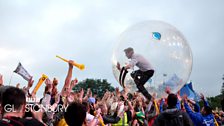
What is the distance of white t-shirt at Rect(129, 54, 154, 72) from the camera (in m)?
6.52

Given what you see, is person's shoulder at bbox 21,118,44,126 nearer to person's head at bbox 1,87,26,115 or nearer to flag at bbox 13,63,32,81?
person's head at bbox 1,87,26,115

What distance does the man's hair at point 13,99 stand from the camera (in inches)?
115

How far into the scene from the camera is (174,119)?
210 inches

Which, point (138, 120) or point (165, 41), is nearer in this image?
point (165, 41)

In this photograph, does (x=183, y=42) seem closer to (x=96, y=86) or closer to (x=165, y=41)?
(x=165, y=41)

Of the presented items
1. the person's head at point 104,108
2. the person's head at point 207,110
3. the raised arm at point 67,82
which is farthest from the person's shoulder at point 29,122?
the person's head at point 207,110

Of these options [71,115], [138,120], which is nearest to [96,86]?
[138,120]

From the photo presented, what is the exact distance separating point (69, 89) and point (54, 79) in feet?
1.05

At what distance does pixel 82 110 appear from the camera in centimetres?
328

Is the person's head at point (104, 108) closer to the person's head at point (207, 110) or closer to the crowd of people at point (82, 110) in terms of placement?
the crowd of people at point (82, 110)

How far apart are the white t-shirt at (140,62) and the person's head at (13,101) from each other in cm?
381

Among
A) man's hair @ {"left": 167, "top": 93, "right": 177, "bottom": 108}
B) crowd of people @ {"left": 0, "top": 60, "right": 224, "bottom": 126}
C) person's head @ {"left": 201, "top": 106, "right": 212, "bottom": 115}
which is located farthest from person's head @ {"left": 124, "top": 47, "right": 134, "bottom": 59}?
person's head @ {"left": 201, "top": 106, "right": 212, "bottom": 115}

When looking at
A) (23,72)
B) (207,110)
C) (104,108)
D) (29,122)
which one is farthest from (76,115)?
(207,110)

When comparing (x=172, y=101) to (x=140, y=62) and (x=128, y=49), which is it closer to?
(x=140, y=62)
